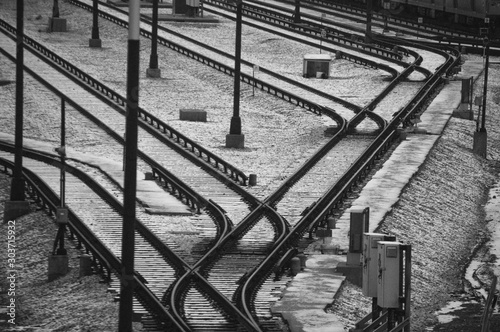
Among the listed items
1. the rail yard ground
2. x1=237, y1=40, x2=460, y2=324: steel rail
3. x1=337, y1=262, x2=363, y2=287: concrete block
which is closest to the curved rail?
the rail yard ground

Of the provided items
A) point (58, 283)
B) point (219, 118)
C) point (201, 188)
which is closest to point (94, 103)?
point (219, 118)

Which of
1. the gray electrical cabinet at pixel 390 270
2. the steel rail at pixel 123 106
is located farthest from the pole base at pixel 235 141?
the gray electrical cabinet at pixel 390 270

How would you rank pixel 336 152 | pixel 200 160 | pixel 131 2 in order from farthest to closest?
1. pixel 336 152
2. pixel 200 160
3. pixel 131 2

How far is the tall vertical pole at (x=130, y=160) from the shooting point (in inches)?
744

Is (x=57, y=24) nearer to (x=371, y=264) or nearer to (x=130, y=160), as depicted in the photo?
(x=371, y=264)

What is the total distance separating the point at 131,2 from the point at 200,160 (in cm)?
2789

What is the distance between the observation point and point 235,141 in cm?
5078

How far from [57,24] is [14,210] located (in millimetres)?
45346

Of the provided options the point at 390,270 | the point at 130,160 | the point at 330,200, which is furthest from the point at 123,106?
the point at 130,160

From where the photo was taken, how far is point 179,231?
119ft

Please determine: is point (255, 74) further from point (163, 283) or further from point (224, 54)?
point (163, 283)

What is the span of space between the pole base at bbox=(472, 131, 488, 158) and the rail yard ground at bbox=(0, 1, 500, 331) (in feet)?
1.36

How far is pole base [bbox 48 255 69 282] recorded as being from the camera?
3188 cm

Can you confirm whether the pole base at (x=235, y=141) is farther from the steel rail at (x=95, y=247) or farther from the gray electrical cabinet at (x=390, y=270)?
the gray electrical cabinet at (x=390, y=270)
